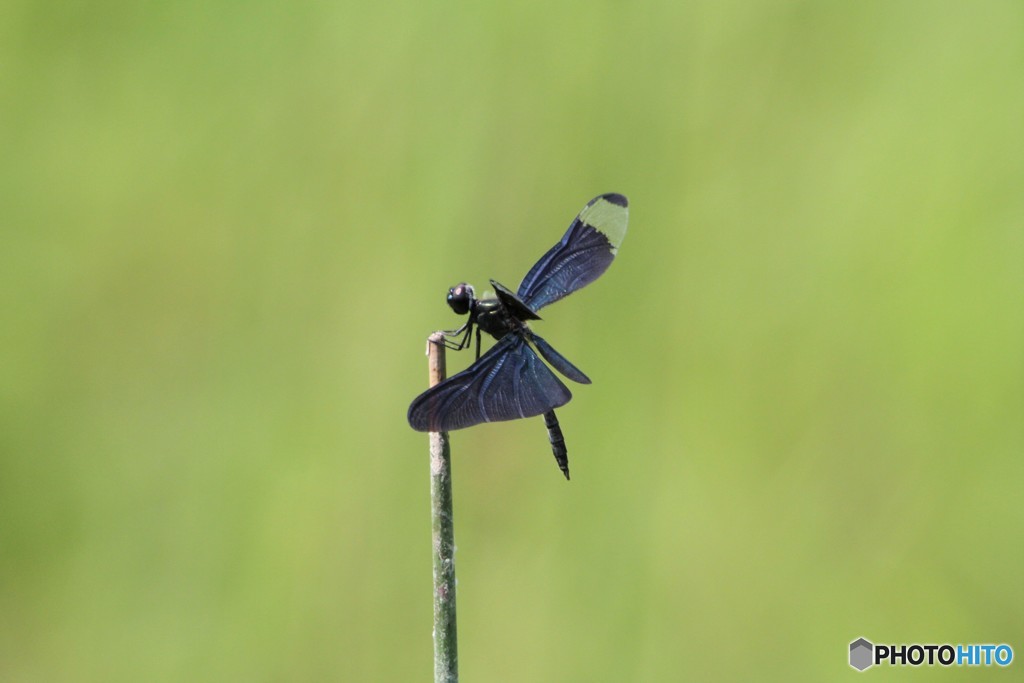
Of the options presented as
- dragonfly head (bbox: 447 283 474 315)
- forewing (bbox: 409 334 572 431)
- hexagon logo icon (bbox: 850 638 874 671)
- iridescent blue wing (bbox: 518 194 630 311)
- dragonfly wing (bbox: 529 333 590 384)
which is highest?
iridescent blue wing (bbox: 518 194 630 311)

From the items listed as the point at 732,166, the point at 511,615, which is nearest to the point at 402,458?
the point at 511,615

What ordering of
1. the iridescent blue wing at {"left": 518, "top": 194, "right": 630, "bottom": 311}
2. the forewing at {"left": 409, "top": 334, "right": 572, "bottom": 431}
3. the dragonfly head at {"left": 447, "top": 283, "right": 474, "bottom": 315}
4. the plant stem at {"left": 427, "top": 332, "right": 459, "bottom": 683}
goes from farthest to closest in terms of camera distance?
the iridescent blue wing at {"left": 518, "top": 194, "right": 630, "bottom": 311} → the dragonfly head at {"left": 447, "top": 283, "right": 474, "bottom": 315} → the forewing at {"left": 409, "top": 334, "right": 572, "bottom": 431} → the plant stem at {"left": 427, "top": 332, "right": 459, "bottom": 683}

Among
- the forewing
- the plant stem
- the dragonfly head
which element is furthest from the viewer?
the dragonfly head

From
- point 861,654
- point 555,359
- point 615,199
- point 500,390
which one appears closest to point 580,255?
point 615,199

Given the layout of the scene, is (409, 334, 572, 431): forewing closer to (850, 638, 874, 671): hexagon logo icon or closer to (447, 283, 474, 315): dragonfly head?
(447, 283, 474, 315): dragonfly head

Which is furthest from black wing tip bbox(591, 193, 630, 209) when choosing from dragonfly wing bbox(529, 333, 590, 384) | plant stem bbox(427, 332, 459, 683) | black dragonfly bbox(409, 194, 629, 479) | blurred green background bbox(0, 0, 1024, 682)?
plant stem bbox(427, 332, 459, 683)

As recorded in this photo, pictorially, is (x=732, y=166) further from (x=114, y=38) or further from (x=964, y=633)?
(x=114, y=38)

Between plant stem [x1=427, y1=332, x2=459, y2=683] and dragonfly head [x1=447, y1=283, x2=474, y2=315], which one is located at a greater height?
dragonfly head [x1=447, y1=283, x2=474, y2=315]

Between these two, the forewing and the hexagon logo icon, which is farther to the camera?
the hexagon logo icon
